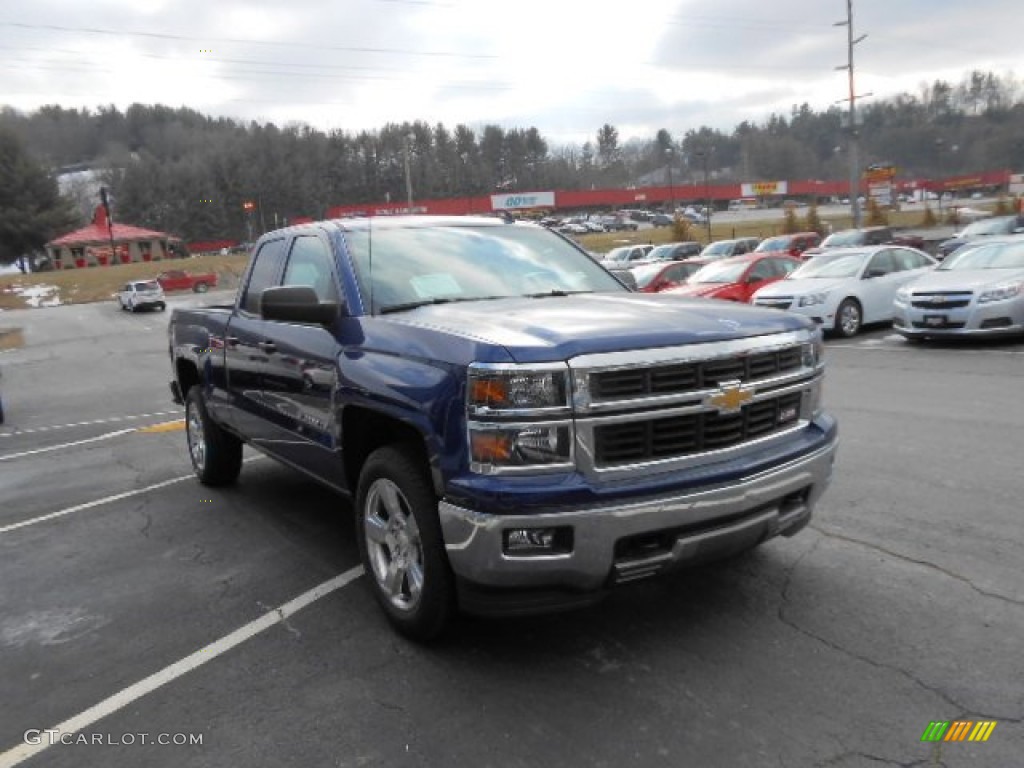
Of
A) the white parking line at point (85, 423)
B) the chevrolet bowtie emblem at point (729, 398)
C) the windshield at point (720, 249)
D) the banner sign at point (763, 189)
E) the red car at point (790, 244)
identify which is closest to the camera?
the chevrolet bowtie emblem at point (729, 398)

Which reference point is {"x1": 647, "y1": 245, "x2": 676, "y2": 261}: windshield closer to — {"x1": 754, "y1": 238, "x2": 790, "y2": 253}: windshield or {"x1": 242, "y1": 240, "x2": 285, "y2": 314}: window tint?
{"x1": 754, "y1": 238, "x2": 790, "y2": 253}: windshield

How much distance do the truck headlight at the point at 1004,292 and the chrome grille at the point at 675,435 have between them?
997 centimetres

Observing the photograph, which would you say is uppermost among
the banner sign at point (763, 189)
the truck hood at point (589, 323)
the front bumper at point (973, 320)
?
the banner sign at point (763, 189)

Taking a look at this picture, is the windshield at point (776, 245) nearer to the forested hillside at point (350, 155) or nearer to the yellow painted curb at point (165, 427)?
the yellow painted curb at point (165, 427)

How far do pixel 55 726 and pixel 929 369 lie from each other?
1033 centimetres

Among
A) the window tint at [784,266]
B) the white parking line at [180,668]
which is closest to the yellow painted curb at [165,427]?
the white parking line at [180,668]

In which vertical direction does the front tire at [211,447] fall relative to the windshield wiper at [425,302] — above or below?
below

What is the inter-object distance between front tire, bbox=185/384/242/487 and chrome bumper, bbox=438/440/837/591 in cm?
382

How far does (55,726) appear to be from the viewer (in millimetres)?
3230

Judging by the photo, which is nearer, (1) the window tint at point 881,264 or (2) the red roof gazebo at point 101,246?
(1) the window tint at point 881,264

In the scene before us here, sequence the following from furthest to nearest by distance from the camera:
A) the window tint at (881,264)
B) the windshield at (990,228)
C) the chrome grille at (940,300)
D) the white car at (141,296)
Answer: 1. the white car at (141,296)
2. the windshield at (990,228)
3. the window tint at (881,264)
4. the chrome grille at (940,300)

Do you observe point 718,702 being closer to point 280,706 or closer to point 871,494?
point 280,706

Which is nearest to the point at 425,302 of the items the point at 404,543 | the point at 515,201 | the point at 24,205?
the point at 404,543

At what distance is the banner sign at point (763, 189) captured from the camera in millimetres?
112125
